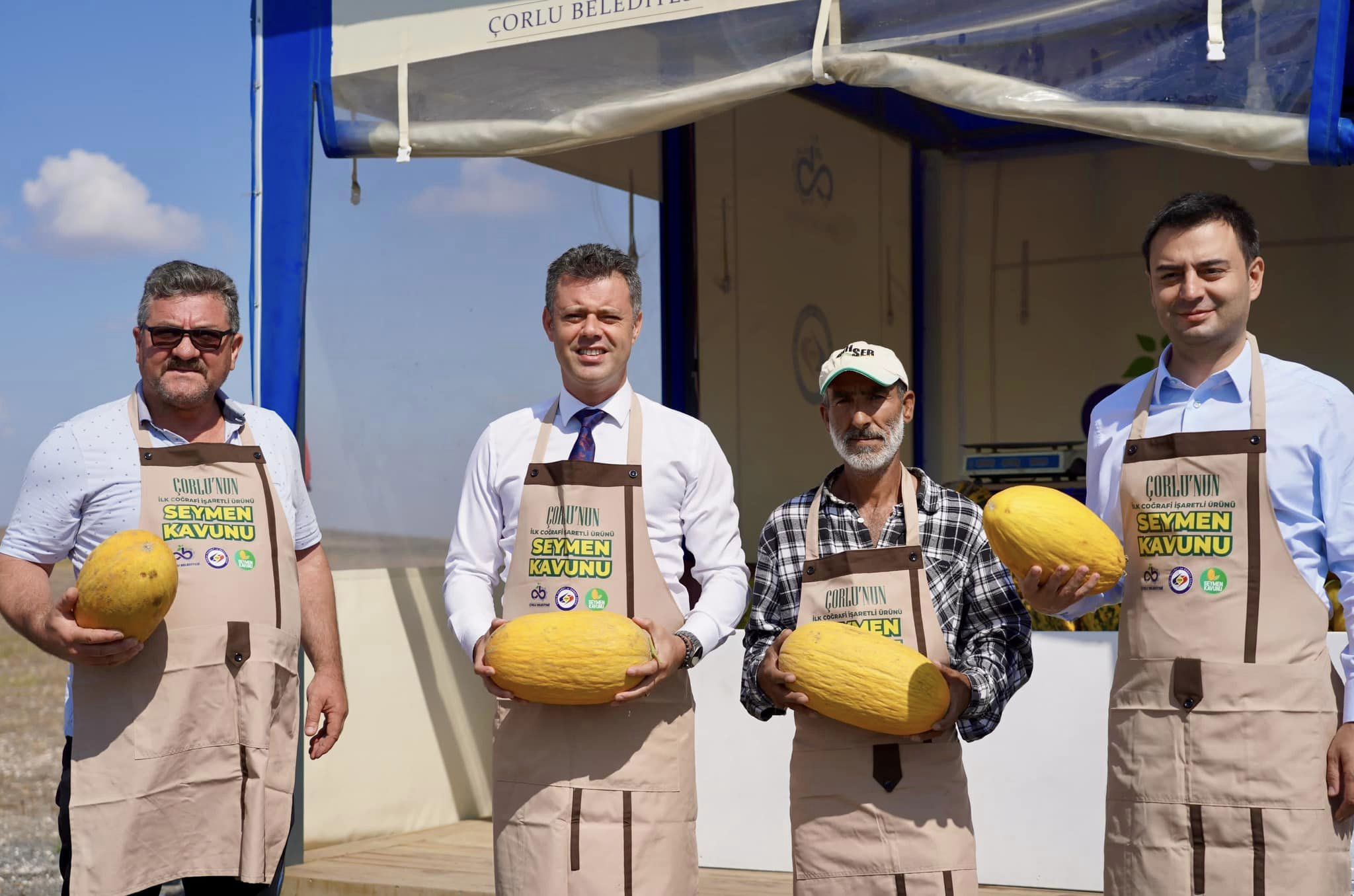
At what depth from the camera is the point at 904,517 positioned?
288 centimetres

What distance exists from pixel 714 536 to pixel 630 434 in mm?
286

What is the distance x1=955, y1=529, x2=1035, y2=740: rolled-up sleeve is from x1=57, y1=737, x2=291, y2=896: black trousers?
162 centimetres

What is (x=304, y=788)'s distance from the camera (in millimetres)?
5301

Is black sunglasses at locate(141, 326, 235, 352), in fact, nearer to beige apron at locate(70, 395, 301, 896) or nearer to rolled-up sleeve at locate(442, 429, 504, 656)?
beige apron at locate(70, 395, 301, 896)

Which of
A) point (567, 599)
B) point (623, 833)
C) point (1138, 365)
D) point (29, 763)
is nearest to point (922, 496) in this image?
point (567, 599)

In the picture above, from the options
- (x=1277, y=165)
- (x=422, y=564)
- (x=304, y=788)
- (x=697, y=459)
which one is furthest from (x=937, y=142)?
(x=697, y=459)

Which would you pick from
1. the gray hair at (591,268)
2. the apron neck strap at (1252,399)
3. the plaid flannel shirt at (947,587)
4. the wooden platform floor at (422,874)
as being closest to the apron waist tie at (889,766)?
the plaid flannel shirt at (947,587)

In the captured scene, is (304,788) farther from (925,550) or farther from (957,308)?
(957,308)

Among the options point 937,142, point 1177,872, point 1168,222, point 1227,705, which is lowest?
point 1177,872

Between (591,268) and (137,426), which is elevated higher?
(591,268)

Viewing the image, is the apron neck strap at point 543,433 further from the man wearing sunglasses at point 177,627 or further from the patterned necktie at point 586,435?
the man wearing sunglasses at point 177,627

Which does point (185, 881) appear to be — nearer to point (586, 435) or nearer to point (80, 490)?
point (80, 490)

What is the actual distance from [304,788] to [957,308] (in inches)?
188

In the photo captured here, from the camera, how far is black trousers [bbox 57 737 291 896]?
3059 mm
